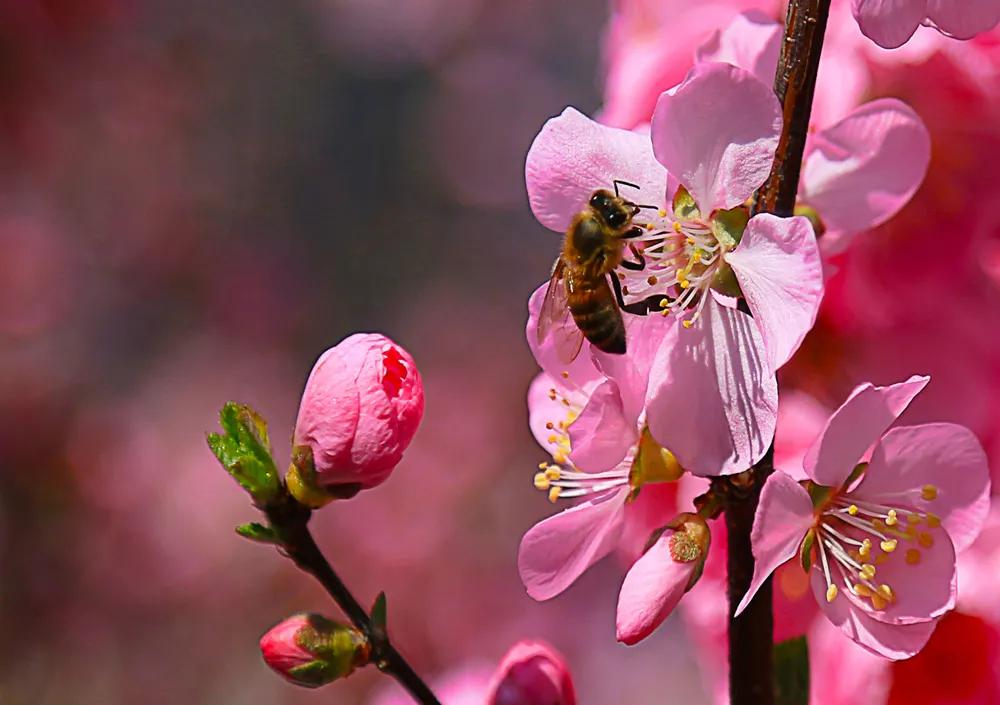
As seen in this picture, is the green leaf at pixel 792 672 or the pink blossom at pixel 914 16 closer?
the pink blossom at pixel 914 16

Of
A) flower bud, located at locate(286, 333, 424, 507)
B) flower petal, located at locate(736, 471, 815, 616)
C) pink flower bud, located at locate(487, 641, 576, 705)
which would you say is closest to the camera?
flower petal, located at locate(736, 471, 815, 616)

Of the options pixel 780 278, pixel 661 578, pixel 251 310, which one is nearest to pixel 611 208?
pixel 780 278

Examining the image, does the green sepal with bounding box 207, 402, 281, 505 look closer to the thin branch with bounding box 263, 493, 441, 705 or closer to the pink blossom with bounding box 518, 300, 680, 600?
the thin branch with bounding box 263, 493, 441, 705

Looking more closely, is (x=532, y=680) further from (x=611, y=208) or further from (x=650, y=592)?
(x=611, y=208)

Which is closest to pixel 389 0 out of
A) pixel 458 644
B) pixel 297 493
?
pixel 458 644

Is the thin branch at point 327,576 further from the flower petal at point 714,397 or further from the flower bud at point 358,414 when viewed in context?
the flower petal at point 714,397

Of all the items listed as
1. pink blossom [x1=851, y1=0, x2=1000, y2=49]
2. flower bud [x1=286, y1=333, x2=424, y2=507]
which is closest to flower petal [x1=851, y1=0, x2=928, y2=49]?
pink blossom [x1=851, y1=0, x2=1000, y2=49]

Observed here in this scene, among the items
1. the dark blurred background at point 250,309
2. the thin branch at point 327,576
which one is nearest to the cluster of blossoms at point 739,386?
the thin branch at point 327,576
